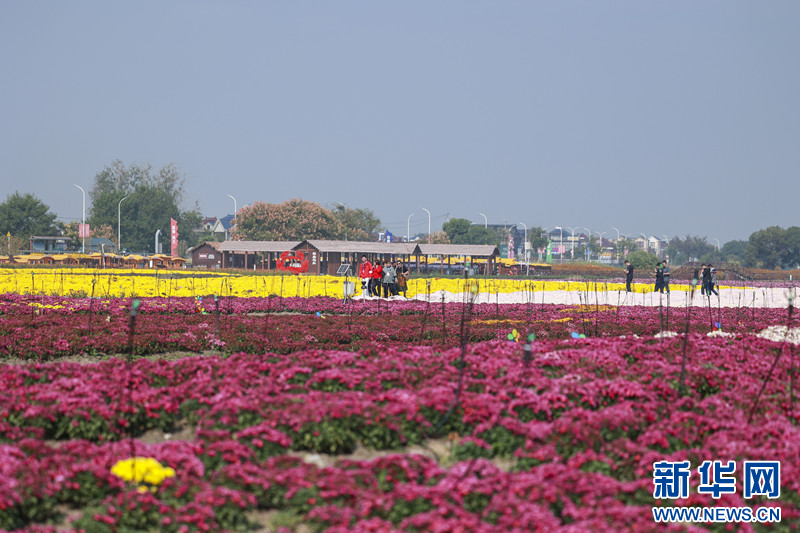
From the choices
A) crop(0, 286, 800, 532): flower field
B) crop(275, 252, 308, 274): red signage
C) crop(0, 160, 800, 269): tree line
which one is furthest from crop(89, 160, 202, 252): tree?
crop(0, 286, 800, 532): flower field

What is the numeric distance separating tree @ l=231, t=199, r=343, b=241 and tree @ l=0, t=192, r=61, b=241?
26.1 m

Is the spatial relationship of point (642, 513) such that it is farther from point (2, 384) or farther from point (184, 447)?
point (2, 384)

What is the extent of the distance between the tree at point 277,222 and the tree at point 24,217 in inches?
1026

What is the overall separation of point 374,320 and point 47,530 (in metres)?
15.2

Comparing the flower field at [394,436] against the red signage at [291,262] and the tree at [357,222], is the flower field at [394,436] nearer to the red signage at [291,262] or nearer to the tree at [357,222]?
the red signage at [291,262]

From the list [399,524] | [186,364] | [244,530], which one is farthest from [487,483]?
[186,364]

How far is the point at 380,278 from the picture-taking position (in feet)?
98.4

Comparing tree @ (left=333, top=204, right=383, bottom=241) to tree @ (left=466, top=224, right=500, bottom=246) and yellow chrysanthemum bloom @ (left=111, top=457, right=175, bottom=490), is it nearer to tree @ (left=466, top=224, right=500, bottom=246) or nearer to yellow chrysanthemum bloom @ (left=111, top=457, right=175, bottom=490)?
tree @ (left=466, top=224, right=500, bottom=246)

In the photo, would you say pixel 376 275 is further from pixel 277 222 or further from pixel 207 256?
pixel 277 222

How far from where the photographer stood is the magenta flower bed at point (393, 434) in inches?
264

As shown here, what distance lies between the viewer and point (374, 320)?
2134 cm

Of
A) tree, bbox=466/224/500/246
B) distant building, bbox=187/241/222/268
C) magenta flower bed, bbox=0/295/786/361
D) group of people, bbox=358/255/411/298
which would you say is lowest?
magenta flower bed, bbox=0/295/786/361

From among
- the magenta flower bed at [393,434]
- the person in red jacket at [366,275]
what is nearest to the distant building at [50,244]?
the person in red jacket at [366,275]

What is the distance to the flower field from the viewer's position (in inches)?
264
